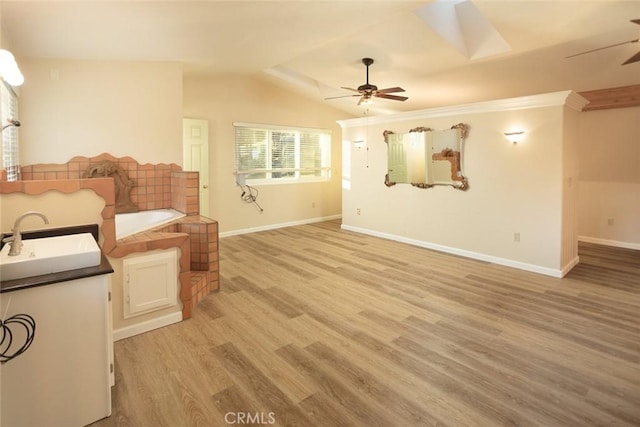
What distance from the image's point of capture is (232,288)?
12.4ft

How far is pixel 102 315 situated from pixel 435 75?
5.15m

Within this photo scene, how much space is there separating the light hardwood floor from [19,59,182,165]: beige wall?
2.13 m

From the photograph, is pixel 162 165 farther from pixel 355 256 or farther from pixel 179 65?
pixel 355 256

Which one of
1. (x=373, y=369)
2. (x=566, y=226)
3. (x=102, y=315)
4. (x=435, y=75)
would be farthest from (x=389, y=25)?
(x=102, y=315)

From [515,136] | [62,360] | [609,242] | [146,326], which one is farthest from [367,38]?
[609,242]

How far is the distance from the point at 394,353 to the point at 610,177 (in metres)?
5.56

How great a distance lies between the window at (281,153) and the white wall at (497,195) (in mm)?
1976

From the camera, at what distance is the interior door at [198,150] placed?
582cm

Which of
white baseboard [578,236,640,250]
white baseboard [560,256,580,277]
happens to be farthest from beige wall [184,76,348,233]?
white baseboard [578,236,640,250]

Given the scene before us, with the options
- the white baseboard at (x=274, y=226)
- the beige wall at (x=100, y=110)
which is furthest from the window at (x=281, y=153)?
the beige wall at (x=100, y=110)

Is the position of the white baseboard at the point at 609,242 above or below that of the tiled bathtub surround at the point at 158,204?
below

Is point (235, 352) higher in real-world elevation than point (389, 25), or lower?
lower

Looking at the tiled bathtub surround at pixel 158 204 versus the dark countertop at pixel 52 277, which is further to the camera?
the tiled bathtub surround at pixel 158 204

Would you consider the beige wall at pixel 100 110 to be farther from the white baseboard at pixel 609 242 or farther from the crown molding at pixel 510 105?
the white baseboard at pixel 609 242
